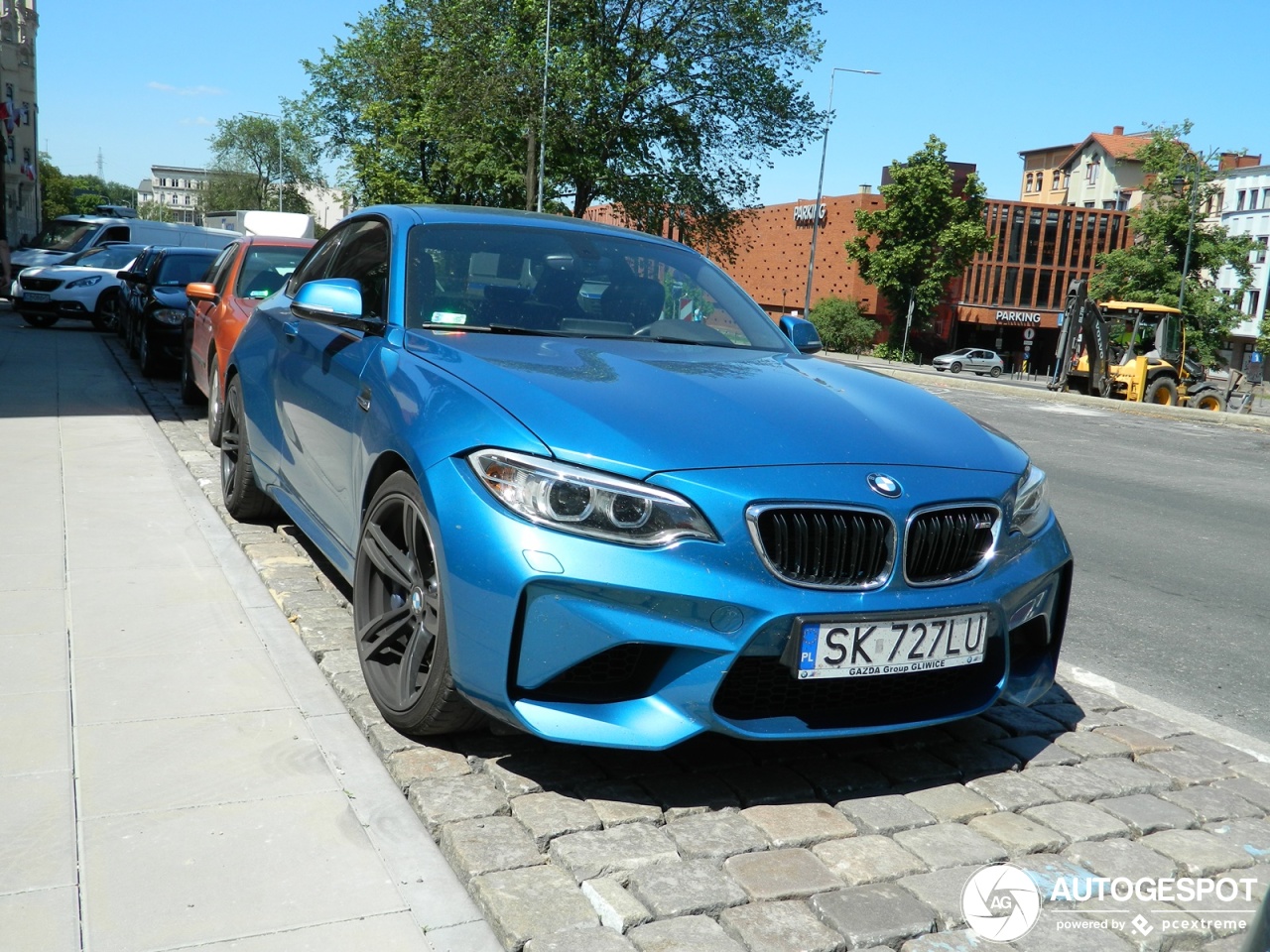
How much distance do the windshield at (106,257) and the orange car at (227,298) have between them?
46.9 feet

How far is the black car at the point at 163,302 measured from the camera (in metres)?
13.1

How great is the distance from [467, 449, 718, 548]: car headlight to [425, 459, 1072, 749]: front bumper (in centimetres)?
3

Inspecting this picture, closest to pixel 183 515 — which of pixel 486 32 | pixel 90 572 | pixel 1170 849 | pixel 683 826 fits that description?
pixel 90 572

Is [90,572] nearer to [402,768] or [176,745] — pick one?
[176,745]

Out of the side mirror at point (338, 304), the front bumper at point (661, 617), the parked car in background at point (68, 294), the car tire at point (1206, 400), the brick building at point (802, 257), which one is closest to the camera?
the front bumper at point (661, 617)

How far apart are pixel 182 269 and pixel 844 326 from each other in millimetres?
57359

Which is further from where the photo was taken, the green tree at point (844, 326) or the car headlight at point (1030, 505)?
the green tree at point (844, 326)

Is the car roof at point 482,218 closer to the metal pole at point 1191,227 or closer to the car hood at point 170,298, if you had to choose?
the car hood at point 170,298

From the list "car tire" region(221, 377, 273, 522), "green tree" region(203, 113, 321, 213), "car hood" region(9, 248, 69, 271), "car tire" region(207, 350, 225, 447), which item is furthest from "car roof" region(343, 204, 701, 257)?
"green tree" region(203, 113, 321, 213)

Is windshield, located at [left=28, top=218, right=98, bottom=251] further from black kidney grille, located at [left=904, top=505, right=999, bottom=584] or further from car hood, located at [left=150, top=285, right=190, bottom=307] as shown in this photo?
black kidney grille, located at [left=904, top=505, right=999, bottom=584]

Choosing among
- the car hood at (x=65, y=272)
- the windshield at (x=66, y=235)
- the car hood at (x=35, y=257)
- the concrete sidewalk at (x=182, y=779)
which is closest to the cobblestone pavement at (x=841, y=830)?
the concrete sidewalk at (x=182, y=779)

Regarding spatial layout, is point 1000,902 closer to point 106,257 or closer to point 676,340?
point 676,340

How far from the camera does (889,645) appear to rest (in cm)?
301

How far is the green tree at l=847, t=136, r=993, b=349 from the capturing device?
6400 cm
